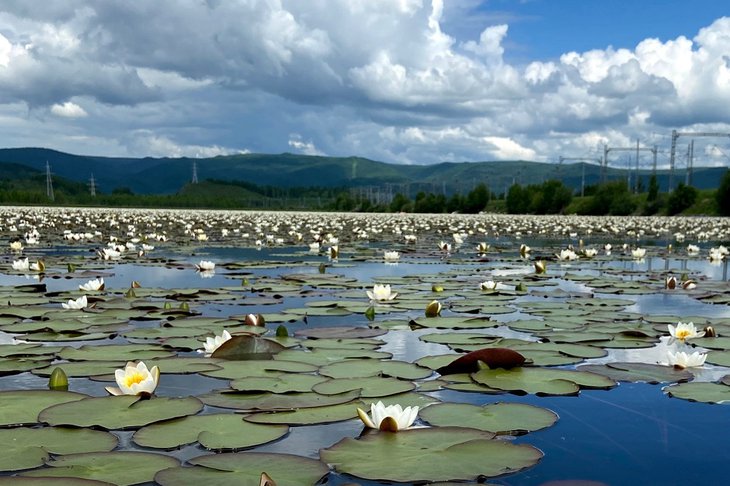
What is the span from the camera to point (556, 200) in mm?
54969

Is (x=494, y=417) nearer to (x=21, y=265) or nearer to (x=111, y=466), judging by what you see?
(x=111, y=466)

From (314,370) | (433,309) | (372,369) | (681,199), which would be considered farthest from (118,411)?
(681,199)

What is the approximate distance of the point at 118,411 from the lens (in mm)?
2521

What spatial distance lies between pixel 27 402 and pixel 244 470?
44.6 inches

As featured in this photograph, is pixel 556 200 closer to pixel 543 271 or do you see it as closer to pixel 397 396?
pixel 543 271

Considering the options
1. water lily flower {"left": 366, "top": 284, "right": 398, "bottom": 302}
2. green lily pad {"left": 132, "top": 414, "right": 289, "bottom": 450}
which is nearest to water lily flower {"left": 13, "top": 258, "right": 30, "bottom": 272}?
water lily flower {"left": 366, "top": 284, "right": 398, "bottom": 302}

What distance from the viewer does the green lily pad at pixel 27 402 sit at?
2.40 meters

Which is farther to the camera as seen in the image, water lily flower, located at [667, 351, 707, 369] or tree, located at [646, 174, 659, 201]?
tree, located at [646, 174, 659, 201]

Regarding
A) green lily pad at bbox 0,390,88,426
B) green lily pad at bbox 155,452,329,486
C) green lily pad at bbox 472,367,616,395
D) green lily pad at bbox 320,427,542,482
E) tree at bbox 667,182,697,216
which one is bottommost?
green lily pad at bbox 0,390,88,426

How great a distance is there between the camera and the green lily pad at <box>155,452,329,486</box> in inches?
72.7

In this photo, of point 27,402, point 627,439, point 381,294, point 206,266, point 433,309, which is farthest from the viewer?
point 206,266

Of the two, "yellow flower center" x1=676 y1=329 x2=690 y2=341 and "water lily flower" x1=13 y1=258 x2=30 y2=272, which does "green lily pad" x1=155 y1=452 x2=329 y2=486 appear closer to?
"yellow flower center" x1=676 y1=329 x2=690 y2=341

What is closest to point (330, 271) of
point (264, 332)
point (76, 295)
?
point (76, 295)

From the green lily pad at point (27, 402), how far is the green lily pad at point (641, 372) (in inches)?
88.3
